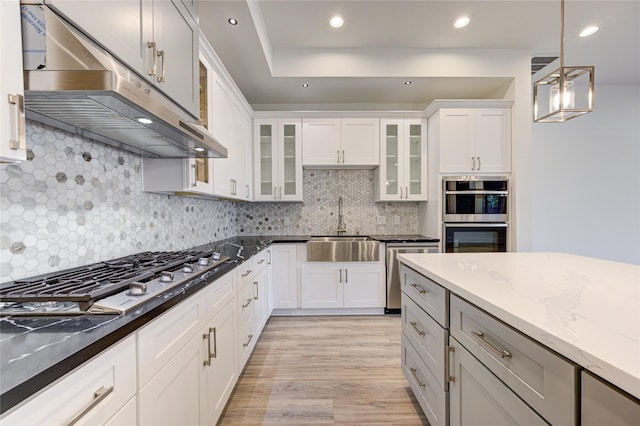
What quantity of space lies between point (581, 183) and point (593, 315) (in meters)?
4.43

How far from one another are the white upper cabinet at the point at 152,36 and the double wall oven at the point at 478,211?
269 centimetres

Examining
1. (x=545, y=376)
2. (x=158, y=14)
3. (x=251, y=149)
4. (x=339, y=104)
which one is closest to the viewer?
(x=545, y=376)

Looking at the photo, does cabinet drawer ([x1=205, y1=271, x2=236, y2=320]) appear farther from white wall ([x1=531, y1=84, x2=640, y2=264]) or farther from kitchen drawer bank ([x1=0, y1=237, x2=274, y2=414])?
white wall ([x1=531, y1=84, x2=640, y2=264])

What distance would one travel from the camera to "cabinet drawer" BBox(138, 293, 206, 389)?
32.0 inches

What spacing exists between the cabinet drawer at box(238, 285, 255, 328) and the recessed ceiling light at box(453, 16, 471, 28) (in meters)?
3.05

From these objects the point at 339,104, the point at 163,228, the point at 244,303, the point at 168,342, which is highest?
the point at 339,104

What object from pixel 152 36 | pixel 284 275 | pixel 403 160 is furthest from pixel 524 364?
pixel 403 160

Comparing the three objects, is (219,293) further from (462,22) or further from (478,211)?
(462,22)

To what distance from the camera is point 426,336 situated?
1.38 meters

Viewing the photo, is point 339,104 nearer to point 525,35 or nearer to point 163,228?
point 525,35

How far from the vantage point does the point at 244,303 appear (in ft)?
6.21

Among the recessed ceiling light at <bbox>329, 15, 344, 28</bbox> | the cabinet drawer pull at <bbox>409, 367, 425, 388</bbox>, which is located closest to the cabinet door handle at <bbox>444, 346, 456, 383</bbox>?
the cabinet drawer pull at <bbox>409, 367, 425, 388</bbox>

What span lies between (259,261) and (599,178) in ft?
16.1

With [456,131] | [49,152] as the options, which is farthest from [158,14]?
[456,131]
